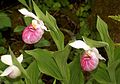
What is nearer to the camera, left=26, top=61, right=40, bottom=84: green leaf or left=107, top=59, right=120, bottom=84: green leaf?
left=107, top=59, right=120, bottom=84: green leaf

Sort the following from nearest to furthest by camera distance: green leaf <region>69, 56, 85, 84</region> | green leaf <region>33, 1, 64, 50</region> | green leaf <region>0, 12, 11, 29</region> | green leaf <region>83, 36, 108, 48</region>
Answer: green leaf <region>83, 36, 108, 48</region> → green leaf <region>33, 1, 64, 50</region> → green leaf <region>69, 56, 85, 84</region> → green leaf <region>0, 12, 11, 29</region>

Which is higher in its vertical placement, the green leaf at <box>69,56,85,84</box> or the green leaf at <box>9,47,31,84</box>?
the green leaf at <box>9,47,31,84</box>

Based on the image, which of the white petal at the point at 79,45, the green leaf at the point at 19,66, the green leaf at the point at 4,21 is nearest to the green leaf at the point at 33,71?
the green leaf at the point at 19,66

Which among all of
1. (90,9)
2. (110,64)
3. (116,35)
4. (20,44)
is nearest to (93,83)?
(110,64)

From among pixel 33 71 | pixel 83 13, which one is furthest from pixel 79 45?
pixel 83 13

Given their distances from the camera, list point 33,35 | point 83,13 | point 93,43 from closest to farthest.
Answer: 1. point 93,43
2. point 33,35
3. point 83,13

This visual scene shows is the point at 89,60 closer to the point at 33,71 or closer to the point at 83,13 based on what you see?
the point at 33,71

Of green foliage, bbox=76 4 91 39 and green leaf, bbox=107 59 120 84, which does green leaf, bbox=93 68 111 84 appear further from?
green foliage, bbox=76 4 91 39

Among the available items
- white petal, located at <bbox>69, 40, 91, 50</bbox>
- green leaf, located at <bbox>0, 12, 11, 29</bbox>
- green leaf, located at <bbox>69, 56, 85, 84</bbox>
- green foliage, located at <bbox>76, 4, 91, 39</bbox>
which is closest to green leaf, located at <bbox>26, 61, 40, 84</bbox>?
green leaf, located at <bbox>69, 56, 85, 84</bbox>
